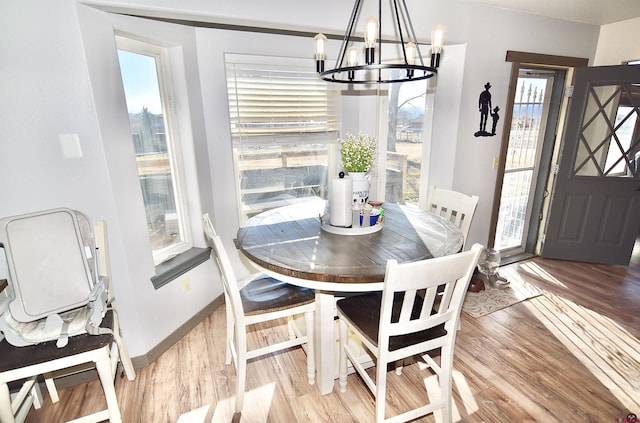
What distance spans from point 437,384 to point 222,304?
6.07 feet

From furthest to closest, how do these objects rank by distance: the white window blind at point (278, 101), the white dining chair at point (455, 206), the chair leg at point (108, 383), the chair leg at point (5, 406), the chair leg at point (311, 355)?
the white window blind at point (278, 101)
the white dining chair at point (455, 206)
the chair leg at point (311, 355)
the chair leg at point (108, 383)
the chair leg at point (5, 406)

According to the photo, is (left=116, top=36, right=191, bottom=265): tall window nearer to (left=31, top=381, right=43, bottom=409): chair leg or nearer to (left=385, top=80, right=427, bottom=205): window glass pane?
(left=31, top=381, right=43, bottom=409): chair leg

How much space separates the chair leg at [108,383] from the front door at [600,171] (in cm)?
420

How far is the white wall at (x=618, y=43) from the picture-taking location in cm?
321

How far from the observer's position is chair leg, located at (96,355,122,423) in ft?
4.98

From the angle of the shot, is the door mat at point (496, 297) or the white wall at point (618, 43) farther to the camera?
the white wall at point (618, 43)

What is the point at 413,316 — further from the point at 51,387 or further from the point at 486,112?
the point at 486,112

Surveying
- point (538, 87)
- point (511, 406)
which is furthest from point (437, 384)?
point (538, 87)

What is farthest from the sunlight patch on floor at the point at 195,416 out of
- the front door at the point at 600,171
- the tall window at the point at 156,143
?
the front door at the point at 600,171

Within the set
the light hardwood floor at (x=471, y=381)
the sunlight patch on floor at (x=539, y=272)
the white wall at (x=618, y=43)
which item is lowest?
the light hardwood floor at (x=471, y=381)

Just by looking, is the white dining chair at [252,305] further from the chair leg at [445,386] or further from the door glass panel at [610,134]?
the door glass panel at [610,134]

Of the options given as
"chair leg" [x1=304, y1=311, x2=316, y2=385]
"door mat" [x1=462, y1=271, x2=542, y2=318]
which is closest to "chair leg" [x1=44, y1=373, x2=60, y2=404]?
"chair leg" [x1=304, y1=311, x2=316, y2=385]

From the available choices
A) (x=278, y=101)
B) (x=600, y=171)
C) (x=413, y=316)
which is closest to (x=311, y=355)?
(x=413, y=316)

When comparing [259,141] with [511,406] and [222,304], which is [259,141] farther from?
[511,406]
